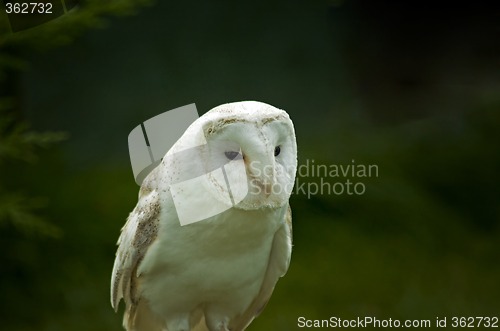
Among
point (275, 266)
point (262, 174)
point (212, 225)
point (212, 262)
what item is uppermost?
point (262, 174)

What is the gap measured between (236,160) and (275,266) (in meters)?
0.39

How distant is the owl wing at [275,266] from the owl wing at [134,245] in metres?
0.28

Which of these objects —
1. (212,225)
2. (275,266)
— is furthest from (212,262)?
(275,266)

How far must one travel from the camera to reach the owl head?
1857 millimetres

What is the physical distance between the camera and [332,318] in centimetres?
296

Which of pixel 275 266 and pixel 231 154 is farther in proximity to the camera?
pixel 275 266

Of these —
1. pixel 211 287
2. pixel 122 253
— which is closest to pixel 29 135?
pixel 122 253

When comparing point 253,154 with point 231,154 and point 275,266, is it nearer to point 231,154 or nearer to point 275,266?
point 231,154

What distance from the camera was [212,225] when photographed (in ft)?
6.45

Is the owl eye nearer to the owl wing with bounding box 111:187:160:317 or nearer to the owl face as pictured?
the owl face

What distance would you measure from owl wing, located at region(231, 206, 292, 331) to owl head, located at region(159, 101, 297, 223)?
0.21 metres

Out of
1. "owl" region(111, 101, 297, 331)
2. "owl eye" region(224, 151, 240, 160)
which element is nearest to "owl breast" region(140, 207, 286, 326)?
"owl" region(111, 101, 297, 331)

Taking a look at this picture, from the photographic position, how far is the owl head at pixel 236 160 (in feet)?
6.09

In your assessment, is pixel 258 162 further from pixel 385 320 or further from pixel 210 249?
pixel 385 320
